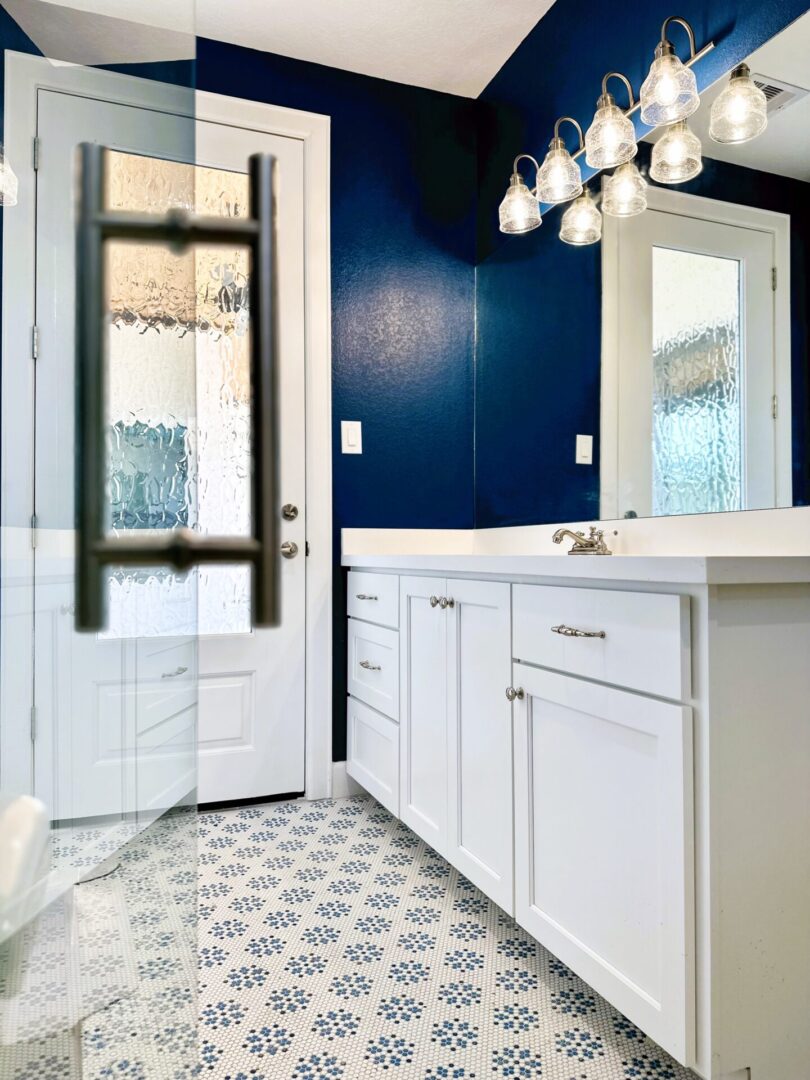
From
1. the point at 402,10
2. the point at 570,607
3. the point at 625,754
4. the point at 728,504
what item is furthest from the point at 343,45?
the point at 625,754

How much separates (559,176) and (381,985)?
7.06 ft

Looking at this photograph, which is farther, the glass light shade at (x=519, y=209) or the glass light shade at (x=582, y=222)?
the glass light shade at (x=519, y=209)

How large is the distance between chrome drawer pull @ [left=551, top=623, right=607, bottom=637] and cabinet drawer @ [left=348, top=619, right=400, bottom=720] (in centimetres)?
85

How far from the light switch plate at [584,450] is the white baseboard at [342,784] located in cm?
137

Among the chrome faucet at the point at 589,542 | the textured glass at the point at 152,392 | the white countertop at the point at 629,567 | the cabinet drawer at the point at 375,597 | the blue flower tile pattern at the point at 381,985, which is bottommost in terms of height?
the blue flower tile pattern at the point at 381,985

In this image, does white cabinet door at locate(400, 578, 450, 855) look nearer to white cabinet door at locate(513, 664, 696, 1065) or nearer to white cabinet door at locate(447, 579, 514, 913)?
white cabinet door at locate(447, 579, 514, 913)

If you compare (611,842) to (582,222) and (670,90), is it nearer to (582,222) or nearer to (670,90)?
(670,90)

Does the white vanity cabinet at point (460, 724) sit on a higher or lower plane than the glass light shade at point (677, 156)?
lower

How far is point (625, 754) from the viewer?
1.20m

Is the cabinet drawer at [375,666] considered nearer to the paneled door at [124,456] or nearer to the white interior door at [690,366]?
the white interior door at [690,366]

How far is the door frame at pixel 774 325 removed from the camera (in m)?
1.49

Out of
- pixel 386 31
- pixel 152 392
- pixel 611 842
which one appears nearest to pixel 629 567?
pixel 611 842

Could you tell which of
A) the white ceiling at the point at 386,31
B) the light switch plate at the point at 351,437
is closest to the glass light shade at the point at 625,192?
the white ceiling at the point at 386,31

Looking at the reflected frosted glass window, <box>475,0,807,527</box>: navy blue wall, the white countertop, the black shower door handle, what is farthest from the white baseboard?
the black shower door handle
